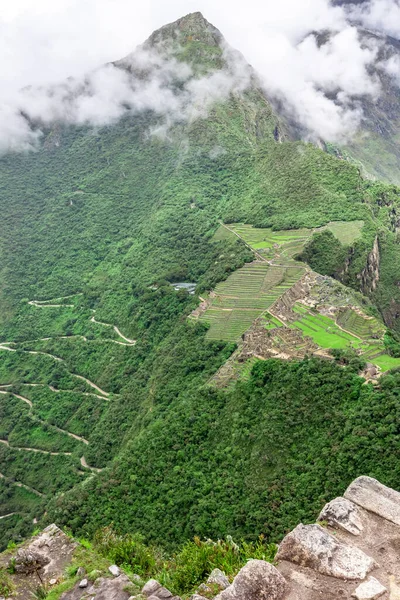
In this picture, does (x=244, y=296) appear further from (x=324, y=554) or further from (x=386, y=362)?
(x=324, y=554)

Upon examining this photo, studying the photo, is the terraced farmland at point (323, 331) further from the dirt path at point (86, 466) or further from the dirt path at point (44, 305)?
the dirt path at point (44, 305)

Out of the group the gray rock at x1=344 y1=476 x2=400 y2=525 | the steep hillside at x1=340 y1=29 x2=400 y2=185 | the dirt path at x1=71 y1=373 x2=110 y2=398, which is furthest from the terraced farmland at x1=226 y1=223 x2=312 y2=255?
the steep hillside at x1=340 y1=29 x2=400 y2=185

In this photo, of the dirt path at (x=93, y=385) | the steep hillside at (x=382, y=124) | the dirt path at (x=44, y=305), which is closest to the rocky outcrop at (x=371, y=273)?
the dirt path at (x=93, y=385)

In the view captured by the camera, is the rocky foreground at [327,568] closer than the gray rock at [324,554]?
Yes

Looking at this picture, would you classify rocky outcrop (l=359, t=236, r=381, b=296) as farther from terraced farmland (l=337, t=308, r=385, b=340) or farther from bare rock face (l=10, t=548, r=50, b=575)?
bare rock face (l=10, t=548, r=50, b=575)

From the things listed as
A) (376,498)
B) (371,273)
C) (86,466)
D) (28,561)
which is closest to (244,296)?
(371,273)

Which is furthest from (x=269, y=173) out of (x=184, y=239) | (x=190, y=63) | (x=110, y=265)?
(x=190, y=63)
